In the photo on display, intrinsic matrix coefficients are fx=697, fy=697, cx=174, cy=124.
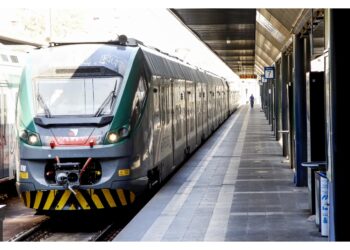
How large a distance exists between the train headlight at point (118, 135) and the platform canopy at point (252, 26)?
11.1 feet

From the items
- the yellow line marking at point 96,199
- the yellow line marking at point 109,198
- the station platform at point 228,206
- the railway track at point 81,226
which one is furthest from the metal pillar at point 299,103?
the yellow line marking at point 96,199

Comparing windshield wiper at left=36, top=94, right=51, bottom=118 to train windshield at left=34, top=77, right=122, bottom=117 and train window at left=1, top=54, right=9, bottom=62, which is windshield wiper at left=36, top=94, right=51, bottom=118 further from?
train window at left=1, top=54, right=9, bottom=62

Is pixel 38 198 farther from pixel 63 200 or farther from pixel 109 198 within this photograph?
pixel 109 198

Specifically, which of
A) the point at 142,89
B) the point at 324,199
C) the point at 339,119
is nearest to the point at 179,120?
the point at 142,89

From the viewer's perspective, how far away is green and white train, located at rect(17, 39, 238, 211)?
11.0 metres

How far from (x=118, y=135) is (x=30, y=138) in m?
1.42

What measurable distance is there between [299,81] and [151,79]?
10.5 feet

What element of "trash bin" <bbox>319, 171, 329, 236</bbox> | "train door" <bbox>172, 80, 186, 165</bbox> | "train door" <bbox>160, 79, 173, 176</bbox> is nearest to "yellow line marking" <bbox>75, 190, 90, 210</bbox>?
"train door" <bbox>160, 79, 173, 176</bbox>

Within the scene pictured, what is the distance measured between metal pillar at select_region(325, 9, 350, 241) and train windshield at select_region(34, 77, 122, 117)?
4672 millimetres

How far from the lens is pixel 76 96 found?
11.3m

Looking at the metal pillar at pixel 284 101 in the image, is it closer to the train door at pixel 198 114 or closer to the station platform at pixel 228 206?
the station platform at pixel 228 206

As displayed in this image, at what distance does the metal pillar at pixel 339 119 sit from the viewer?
23.6ft
